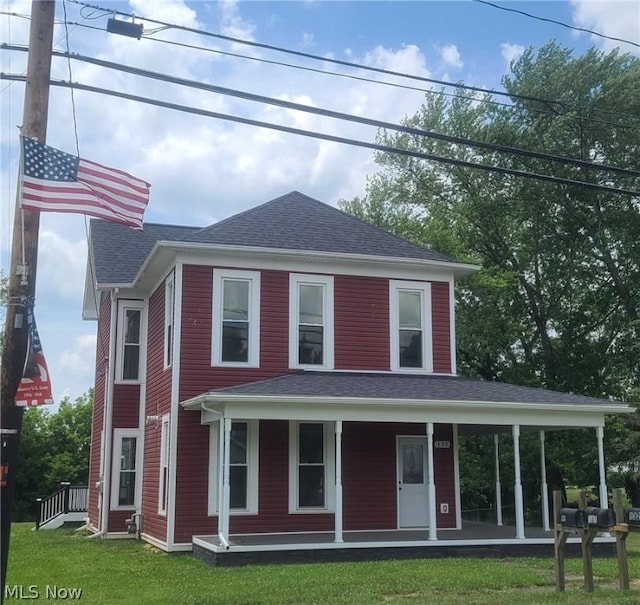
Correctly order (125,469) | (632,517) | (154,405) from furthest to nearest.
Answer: (125,469) → (154,405) → (632,517)

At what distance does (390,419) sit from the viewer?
49.2ft

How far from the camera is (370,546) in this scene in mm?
13984

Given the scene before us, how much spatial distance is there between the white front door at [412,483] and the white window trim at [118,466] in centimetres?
629

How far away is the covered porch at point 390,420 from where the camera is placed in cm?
1385

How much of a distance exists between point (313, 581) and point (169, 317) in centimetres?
762

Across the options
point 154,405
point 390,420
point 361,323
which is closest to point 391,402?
point 390,420

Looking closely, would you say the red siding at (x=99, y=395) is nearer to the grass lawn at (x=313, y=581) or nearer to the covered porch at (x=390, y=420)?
the covered porch at (x=390, y=420)

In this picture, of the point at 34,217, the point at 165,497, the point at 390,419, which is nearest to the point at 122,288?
the point at 165,497

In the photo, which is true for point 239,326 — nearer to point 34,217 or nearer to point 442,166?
point 34,217

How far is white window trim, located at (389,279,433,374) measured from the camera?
1773cm

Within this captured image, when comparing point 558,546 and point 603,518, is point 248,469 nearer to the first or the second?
point 558,546

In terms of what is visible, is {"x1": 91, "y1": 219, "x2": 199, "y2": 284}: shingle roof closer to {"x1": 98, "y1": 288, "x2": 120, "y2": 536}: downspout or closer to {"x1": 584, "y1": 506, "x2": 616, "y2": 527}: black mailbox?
{"x1": 98, "y1": 288, "x2": 120, "y2": 536}: downspout

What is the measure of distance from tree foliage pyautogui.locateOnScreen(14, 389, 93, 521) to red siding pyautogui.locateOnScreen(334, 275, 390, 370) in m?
25.2

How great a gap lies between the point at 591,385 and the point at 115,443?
1852 centimetres
